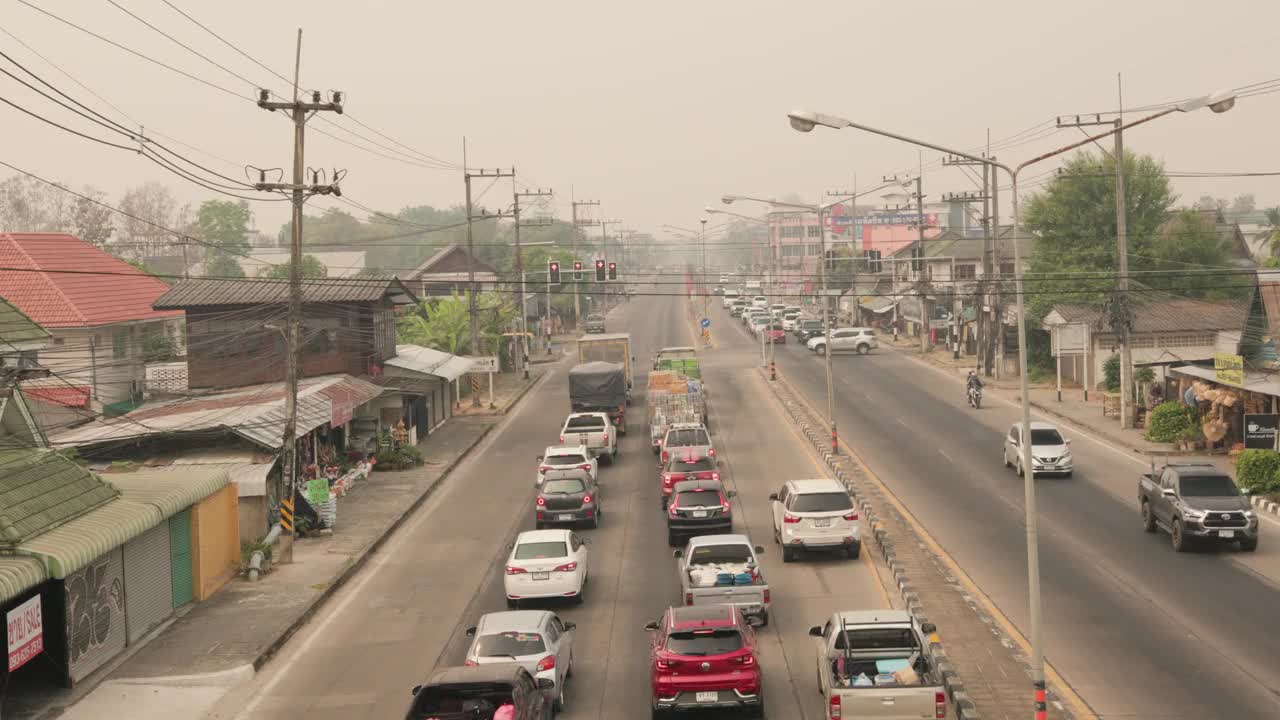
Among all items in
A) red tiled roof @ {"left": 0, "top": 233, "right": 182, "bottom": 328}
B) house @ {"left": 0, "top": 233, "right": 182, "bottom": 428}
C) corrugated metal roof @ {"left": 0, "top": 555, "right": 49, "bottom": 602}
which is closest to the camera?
corrugated metal roof @ {"left": 0, "top": 555, "right": 49, "bottom": 602}

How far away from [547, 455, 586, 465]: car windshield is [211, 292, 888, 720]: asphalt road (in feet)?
4.65

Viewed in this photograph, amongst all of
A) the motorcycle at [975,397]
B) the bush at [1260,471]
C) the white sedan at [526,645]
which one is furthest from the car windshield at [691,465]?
the motorcycle at [975,397]

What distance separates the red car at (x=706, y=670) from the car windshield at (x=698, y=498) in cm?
1210

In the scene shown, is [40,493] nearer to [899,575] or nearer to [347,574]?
[347,574]

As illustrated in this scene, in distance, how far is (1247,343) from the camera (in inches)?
1705

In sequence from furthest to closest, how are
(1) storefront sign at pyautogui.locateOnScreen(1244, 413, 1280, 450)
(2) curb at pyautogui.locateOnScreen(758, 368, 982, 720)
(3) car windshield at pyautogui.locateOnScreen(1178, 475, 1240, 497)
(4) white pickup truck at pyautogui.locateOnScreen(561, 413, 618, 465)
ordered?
(4) white pickup truck at pyautogui.locateOnScreen(561, 413, 618, 465) → (1) storefront sign at pyautogui.locateOnScreen(1244, 413, 1280, 450) → (3) car windshield at pyautogui.locateOnScreen(1178, 475, 1240, 497) → (2) curb at pyautogui.locateOnScreen(758, 368, 982, 720)

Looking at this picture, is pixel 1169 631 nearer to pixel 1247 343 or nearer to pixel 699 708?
pixel 699 708

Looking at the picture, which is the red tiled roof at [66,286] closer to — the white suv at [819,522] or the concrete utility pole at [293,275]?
the concrete utility pole at [293,275]

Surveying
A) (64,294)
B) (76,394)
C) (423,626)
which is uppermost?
(64,294)

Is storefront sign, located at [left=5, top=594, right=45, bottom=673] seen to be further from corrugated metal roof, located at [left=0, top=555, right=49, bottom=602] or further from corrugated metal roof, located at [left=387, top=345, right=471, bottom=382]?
corrugated metal roof, located at [left=387, top=345, right=471, bottom=382]

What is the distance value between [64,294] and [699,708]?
3884cm

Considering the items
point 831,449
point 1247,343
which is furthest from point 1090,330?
point 831,449

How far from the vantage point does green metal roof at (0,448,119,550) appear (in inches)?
768

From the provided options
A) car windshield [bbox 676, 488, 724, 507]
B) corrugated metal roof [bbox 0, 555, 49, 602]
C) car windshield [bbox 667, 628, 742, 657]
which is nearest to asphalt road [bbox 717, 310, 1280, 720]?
car windshield [bbox 667, 628, 742, 657]
